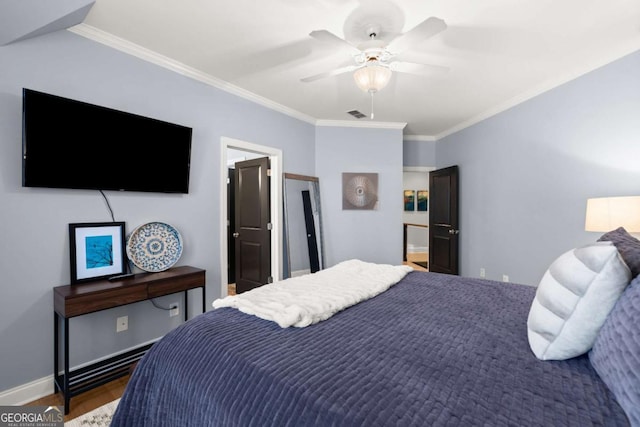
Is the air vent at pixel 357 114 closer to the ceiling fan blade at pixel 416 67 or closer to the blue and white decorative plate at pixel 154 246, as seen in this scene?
the ceiling fan blade at pixel 416 67

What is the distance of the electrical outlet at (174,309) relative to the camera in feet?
9.22

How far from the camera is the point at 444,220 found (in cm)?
503

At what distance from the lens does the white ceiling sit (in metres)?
2.04

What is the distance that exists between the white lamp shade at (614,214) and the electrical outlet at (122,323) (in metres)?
3.80

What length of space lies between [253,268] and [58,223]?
234cm

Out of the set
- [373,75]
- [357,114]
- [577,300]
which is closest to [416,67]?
[373,75]

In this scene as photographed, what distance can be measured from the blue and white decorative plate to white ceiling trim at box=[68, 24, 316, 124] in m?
1.45

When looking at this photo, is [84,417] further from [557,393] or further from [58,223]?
[557,393]

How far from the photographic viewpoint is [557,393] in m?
0.81

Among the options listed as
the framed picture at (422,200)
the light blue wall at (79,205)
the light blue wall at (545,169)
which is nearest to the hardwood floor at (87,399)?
the light blue wall at (79,205)

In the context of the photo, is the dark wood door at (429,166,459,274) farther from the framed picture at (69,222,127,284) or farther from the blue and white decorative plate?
the framed picture at (69,222,127,284)

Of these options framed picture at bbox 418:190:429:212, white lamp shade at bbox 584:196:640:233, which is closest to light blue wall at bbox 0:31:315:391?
white lamp shade at bbox 584:196:640:233

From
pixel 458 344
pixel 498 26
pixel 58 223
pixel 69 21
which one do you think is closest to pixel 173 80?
pixel 69 21

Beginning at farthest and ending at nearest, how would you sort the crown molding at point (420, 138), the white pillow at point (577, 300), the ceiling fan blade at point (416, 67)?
1. the crown molding at point (420, 138)
2. the ceiling fan blade at point (416, 67)
3. the white pillow at point (577, 300)
